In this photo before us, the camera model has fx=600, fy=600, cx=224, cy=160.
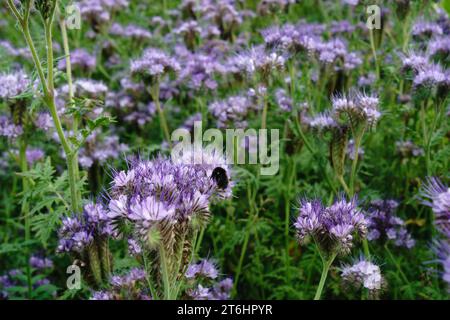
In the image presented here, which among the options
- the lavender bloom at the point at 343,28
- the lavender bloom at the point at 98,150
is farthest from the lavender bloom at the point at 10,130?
the lavender bloom at the point at 343,28

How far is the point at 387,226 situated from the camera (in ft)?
10.3

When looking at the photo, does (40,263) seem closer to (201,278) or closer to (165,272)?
(201,278)

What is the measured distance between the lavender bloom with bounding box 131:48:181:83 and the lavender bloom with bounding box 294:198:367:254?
6.13 ft

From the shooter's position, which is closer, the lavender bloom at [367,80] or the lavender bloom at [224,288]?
the lavender bloom at [224,288]

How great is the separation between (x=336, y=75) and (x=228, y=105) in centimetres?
89

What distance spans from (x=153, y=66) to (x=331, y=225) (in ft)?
6.59

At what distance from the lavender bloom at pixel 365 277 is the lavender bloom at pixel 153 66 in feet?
6.06

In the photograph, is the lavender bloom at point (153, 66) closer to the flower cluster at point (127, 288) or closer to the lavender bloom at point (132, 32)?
the lavender bloom at point (132, 32)

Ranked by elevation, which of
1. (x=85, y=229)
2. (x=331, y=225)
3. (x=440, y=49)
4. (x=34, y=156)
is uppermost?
(x=440, y=49)

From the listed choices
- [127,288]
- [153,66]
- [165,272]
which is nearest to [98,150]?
[153,66]

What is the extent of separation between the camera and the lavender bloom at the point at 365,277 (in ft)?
8.12

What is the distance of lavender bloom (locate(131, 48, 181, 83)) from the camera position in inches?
148

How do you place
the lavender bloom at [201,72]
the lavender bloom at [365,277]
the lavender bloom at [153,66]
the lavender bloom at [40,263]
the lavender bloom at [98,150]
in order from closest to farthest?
the lavender bloom at [365,277] < the lavender bloom at [40,263] < the lavender bloom at [98,150] < the lavender bloom at [153,66] < the lavender bloom at [201,72]
